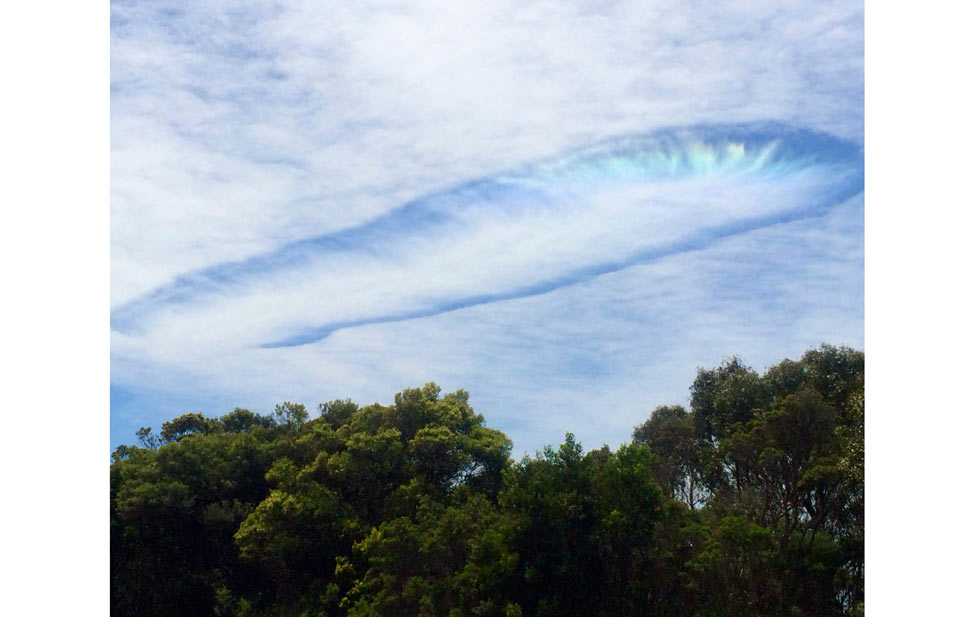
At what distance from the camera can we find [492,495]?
2153 cm

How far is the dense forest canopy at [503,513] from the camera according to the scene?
16.1 metres

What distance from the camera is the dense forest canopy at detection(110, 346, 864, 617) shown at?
16.1 meters

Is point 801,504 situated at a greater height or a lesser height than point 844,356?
lesser

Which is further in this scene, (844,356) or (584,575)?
(844,356)

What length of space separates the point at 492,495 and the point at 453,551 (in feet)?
13.3

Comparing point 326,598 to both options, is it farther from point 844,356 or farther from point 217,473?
point 844,356

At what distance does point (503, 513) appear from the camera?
17.2 meters
